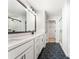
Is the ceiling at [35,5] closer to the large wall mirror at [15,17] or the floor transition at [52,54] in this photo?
the large wall mirror at [15,17]

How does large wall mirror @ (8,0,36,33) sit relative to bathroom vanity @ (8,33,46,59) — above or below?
above

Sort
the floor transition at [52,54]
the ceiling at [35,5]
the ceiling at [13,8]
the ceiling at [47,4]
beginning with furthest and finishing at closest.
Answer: the ceiling at [47,4] < the floor transition at [52,54] < the ceiling at [35,5] < the ceiling at [13,8]

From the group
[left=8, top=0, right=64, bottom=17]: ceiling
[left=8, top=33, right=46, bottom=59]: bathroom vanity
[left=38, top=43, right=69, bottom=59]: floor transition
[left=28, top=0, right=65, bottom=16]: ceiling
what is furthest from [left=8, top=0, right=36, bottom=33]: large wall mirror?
[left=38, top=43, right=69, bottom=59]: floor transition

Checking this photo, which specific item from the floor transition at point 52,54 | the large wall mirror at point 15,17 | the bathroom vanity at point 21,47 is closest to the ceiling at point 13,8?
the large wall mirror at point 15,17

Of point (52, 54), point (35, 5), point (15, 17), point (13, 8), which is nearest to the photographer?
point (13, 8)

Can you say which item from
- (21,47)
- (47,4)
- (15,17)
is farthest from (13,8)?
(47,4)

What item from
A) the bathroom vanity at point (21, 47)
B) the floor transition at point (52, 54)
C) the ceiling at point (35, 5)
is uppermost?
the ceiling at point (35, 5)

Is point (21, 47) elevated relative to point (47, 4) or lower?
lower

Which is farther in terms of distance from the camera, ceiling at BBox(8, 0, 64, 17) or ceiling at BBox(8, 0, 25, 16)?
ceiling at BBox(8, 0, 64, 17)

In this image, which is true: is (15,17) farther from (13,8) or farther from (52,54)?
(52,54)

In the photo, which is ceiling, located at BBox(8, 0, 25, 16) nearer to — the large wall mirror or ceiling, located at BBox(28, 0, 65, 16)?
the large wall mirror
